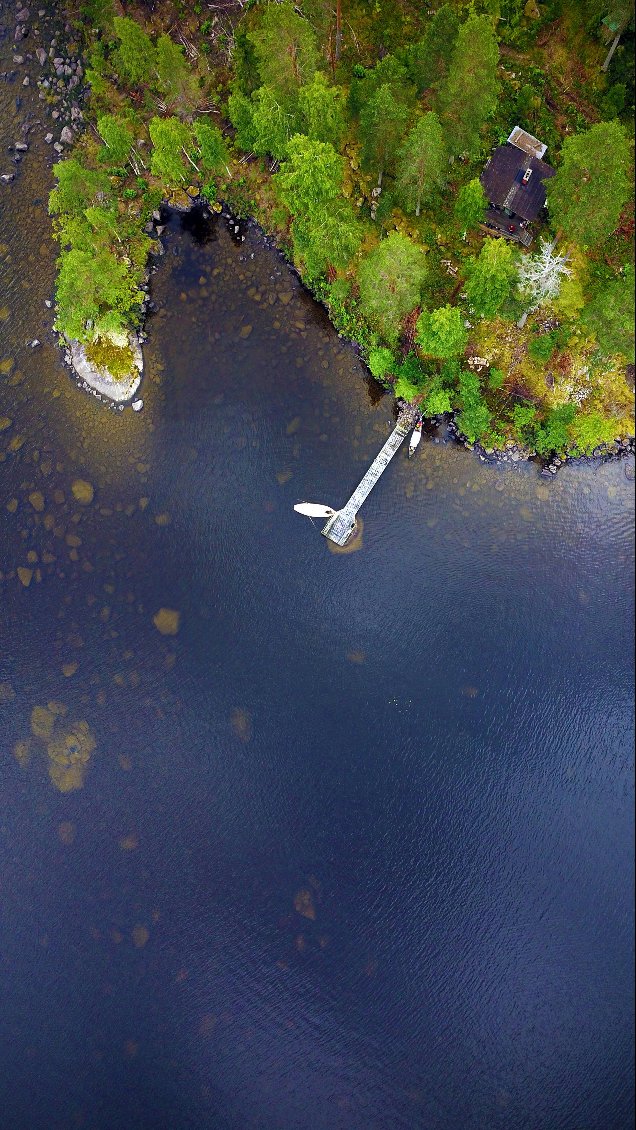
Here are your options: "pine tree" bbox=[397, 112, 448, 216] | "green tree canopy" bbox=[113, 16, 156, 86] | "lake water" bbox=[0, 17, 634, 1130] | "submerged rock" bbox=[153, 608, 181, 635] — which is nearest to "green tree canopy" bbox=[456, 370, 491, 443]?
"lake water" bbox=[0, 17, 634, 1130]

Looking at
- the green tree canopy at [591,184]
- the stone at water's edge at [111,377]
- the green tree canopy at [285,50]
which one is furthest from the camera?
the stone at water's edge at [111,377]

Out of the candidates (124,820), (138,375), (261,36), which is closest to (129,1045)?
(124,820)

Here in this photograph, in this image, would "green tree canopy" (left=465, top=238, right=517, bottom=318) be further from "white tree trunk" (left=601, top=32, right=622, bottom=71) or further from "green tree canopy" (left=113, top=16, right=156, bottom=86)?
"green tree canopy" (left=113, top=16, right=156, bottom=86)

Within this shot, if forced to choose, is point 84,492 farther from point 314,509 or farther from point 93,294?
point 314,509

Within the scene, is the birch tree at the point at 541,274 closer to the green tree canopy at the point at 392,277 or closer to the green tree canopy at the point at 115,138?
the green tree canopy at the point at 392,277

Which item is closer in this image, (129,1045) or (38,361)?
(129,1045)

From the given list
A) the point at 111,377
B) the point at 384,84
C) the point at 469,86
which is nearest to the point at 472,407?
the point at 469,86

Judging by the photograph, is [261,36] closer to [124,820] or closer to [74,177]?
[74,177]

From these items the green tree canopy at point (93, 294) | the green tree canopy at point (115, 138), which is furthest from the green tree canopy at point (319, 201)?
the green tree canopy at point (93, 294)
